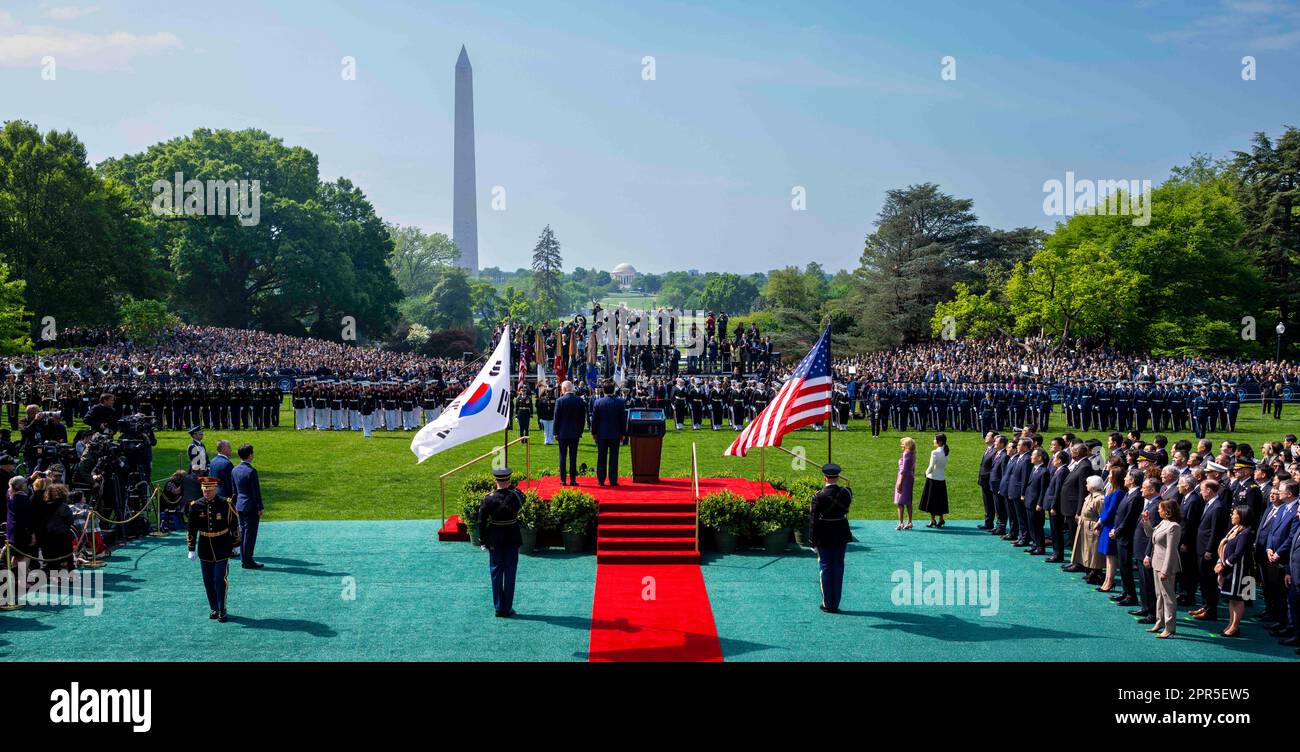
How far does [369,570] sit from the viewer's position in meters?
14.8


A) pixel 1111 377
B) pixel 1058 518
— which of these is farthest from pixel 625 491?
pixel 1111 377

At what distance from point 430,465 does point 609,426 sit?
9.88 m

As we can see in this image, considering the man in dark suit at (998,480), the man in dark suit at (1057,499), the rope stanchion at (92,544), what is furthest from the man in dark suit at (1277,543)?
the rope stanchion at (92,544)

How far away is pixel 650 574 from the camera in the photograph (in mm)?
14734

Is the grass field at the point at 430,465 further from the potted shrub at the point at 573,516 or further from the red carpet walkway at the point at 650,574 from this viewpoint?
the potted shrub at the point at 573,516

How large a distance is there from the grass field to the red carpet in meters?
5.17

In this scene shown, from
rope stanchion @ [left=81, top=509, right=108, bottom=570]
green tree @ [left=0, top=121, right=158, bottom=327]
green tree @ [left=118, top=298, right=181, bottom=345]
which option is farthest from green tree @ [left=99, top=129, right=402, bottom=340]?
rope stanchion @ [left=81, top=509, right=108, bottom=570]

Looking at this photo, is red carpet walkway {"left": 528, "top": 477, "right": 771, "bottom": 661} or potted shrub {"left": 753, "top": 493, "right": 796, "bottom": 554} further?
potted shrub {"left": 753, "top": 493, "right": 796, "bottom": 554}

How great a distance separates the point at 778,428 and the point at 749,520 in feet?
5.03

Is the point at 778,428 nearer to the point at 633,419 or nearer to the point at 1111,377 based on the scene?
the point at 633,419

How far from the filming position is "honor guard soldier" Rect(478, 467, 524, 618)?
12297mm

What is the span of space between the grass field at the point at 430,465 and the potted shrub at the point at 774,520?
3.69m

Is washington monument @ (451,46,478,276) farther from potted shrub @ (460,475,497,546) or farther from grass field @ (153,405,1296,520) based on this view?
potted shrub @ (460,475,497,546)

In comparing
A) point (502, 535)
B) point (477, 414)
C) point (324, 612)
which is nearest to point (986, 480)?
point (477, 414)
